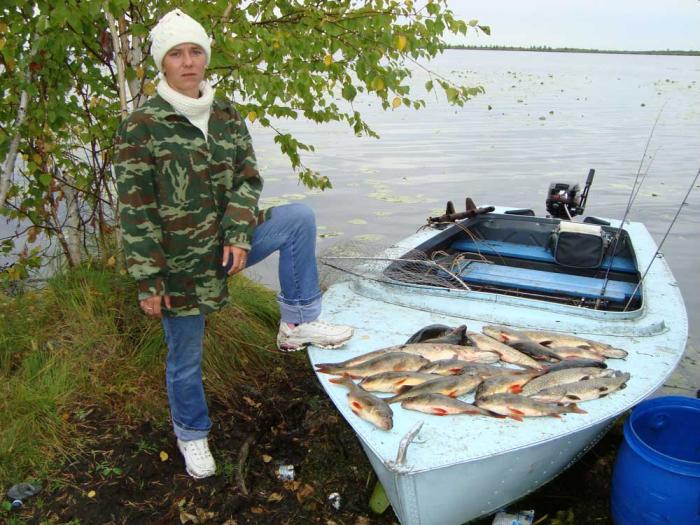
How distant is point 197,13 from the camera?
3.82m

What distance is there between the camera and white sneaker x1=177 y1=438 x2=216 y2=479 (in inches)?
145

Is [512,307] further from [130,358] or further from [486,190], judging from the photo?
[486,190]

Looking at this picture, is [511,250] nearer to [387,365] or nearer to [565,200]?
[565,200]

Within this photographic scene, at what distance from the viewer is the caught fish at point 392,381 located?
135 inches

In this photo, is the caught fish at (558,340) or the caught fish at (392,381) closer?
the caught fish at (392,381)

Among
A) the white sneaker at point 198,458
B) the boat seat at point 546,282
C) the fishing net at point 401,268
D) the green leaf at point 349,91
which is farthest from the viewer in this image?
A: the boat seat at point 546,282

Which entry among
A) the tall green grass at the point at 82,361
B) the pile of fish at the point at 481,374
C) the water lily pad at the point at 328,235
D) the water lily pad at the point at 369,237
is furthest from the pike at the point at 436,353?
the water lily pad at the point at 328,235

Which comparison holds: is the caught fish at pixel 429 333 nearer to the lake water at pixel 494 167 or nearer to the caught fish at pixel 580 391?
the caught fish at pixel 580 391

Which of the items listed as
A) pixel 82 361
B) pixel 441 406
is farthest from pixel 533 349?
pixel 82 361

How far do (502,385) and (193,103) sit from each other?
2.29 m

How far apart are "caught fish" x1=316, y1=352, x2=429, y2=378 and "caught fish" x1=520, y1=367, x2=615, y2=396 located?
623 millimetres

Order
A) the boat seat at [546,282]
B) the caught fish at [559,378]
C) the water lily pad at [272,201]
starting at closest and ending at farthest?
the caught fish at [559,378]
the boat seat at [546,282]
the water lily pad at [272,201]

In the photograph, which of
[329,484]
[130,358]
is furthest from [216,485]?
[130,358]

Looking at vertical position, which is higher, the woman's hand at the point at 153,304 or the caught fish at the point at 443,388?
the woman's hand at the point at 153,304
